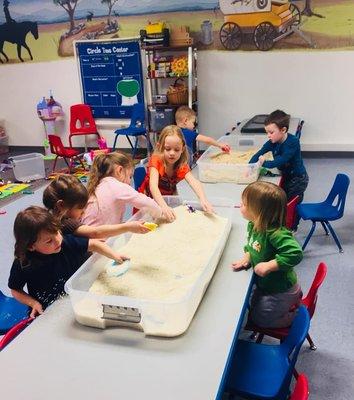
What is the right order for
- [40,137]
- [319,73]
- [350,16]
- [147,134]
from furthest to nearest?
[40,137] < [147,134] < [319,73] < [350,16]

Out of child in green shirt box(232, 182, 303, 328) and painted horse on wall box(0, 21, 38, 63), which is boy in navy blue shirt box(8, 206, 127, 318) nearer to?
child in green shirt box(232, 182, 303, 328)

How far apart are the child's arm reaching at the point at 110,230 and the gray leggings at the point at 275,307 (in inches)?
21.4

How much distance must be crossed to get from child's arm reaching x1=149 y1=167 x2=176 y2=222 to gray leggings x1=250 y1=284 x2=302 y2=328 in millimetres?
506

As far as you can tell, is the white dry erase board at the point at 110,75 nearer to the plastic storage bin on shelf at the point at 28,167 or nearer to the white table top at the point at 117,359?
the plastic storage bin on shelf at the point at 28,167

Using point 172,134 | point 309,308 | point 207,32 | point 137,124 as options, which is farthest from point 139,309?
point 207,32

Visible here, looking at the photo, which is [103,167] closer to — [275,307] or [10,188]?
[275,307]

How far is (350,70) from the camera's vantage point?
5.41 metres

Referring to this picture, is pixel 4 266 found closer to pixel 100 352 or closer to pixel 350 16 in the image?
pixel 100 352

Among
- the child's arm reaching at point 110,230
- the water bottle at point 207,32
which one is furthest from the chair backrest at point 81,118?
the child's arm reaching at point 110,230

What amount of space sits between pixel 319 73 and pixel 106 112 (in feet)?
10.4

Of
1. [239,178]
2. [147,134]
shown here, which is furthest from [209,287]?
[147,134]

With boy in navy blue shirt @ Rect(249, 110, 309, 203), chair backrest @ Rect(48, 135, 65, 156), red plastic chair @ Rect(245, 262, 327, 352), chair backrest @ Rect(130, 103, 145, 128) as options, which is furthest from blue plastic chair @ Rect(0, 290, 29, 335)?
chair backrest @ Rect(130, 103, 145, 128)

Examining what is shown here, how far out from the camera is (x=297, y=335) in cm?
143

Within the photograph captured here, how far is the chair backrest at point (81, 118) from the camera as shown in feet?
20.7
